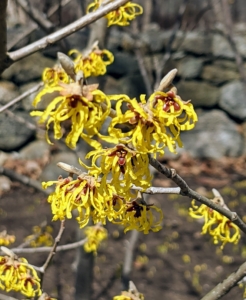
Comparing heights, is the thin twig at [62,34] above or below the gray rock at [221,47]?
above

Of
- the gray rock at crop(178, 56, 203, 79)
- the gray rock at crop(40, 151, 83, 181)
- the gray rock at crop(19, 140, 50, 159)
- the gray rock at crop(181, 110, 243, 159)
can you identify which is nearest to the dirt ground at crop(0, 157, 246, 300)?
the gray rock at crop(40, 151, 83, 181)

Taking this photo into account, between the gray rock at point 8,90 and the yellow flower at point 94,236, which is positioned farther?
the gray rock at point 8,90

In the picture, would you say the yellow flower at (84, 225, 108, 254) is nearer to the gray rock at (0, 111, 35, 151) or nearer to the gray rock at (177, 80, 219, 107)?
the gray rock at (0, 111, 35, 151)

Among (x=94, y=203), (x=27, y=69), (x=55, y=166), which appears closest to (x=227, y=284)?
(x=94, y=203)

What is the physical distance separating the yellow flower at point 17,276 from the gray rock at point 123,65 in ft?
19.5

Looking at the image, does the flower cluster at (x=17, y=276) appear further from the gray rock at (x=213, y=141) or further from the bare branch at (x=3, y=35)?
the gray rock at (x=213, y=141)

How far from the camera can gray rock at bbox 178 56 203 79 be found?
7.66 m

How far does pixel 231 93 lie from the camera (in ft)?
25.2

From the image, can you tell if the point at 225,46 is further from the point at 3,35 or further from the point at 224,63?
the point at 3,35

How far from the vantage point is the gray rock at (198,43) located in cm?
777

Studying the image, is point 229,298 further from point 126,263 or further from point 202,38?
point 202,38

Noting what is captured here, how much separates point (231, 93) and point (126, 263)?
5175 mm

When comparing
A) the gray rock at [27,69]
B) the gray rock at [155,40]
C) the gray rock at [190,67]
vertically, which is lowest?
the gray rock at [190,67]

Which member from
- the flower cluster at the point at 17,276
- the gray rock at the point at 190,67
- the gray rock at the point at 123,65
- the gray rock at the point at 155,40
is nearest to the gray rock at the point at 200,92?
the gray rock at the point at 190,67
